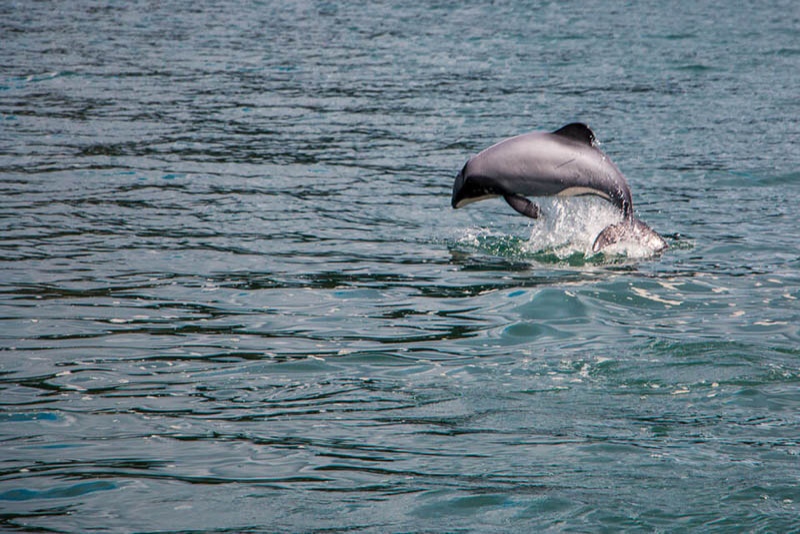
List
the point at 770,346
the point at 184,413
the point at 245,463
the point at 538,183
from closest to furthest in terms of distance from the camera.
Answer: the point at 245,463
the point at 184,413
the point at 770,346
the point at 538,183

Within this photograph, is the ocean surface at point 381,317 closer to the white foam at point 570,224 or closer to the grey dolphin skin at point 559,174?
the white foam at point 570,224

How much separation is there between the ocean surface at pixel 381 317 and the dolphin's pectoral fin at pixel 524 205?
1.62 ft

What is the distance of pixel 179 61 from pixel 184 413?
17.4 metres

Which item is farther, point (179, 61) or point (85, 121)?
point (179, 61)

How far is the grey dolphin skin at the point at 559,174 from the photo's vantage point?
9508mm

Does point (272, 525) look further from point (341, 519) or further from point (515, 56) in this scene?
point (515, 56)

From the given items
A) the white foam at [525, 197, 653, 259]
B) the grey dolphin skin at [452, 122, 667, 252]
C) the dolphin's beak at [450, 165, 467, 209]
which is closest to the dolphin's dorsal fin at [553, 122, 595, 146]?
the grey dolphin skin at [452, 122, 667, 252]

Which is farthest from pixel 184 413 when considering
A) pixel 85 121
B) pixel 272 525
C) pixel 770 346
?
pixel 85 121

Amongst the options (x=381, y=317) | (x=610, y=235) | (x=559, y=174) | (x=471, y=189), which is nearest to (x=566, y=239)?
(x=610, y=235)

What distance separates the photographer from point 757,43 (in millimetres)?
24641

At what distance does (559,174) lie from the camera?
9.49 meters

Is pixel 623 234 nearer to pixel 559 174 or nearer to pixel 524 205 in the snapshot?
pixel 559 174

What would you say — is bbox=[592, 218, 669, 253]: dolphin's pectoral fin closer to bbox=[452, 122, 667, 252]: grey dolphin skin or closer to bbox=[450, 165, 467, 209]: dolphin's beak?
bbox=[452, 122, 667, 252]: grey dolphin skin

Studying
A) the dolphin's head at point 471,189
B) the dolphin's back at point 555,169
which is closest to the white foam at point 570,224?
the dolphin's back at point 555,169
